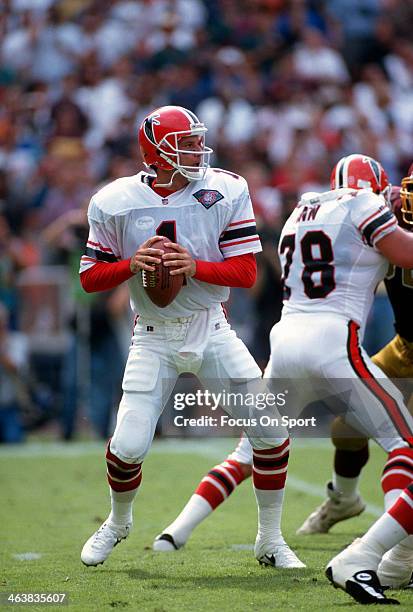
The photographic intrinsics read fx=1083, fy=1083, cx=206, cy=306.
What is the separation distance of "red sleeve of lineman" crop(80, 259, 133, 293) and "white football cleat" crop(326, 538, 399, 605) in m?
1.44

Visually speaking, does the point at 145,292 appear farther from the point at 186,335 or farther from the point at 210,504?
the point at 210,504

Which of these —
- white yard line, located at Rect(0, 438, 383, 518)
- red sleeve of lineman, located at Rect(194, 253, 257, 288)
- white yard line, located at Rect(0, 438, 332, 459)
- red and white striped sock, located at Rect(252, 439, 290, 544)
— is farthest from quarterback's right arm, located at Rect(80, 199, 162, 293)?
white yard line, located at Rect(0, 438, 332, 459)

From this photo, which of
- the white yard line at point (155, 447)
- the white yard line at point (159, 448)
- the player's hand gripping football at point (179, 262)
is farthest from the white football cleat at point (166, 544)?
the white yard line at point (155, 447)

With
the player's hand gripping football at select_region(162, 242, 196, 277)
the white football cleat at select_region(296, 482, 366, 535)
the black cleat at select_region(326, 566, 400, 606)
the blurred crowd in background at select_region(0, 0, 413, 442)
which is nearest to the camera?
the black cleat at select_region(326, 566, 400, 606)

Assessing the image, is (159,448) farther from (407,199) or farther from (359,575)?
(359,575)

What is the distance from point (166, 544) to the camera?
497 centimetres

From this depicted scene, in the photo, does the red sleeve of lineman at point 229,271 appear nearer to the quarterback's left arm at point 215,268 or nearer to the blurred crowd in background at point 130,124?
the quarterback's left arm at point 215,268

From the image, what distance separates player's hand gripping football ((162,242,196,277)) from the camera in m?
4.31

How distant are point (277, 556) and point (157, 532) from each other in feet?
3.82

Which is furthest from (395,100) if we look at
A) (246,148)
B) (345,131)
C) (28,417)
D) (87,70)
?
(28,417)

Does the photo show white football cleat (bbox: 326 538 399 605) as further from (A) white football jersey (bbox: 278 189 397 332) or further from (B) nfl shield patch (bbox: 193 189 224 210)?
(B) nfl shield patch (bbox: 193 189 224 210)

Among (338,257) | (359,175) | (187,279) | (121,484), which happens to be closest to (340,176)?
(359,175)

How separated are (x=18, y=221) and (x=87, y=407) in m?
2.01

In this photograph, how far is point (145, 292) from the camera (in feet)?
14.8
